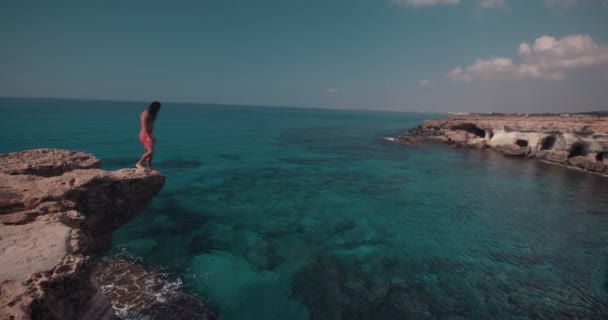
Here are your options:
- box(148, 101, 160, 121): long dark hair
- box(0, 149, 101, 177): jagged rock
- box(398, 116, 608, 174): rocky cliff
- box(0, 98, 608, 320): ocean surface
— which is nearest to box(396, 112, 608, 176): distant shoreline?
box(398, 116, 608, 174): rocky cliff

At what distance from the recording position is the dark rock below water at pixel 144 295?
817 cm

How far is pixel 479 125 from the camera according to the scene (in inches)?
1811

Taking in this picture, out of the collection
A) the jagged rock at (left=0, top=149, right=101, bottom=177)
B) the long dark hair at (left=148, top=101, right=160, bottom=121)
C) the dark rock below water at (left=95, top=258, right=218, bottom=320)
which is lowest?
the dark rock below water at (left=95, top=258, right=218, bottom=320)

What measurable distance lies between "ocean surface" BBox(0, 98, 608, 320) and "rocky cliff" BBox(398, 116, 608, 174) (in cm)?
529

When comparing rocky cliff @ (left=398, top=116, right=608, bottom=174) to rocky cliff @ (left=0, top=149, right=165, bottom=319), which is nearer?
rocky cliff @ (left=0, top=149, right=165, bottom=319)

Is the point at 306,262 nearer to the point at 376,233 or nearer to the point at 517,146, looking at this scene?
the point at 376,233

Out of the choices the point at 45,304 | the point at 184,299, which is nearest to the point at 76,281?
the point at 45,304

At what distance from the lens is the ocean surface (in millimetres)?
9336

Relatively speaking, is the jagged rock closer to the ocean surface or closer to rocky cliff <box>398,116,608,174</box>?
the ocean surface

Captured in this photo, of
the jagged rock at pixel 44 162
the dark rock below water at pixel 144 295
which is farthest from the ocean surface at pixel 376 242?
the jagged rock at pixel 44 162

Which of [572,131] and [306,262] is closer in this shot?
[306,262]

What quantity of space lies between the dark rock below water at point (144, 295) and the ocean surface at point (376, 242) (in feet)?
1.43

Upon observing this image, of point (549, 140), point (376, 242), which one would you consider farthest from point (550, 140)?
point (376, 242)

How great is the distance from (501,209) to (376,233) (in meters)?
9.46
